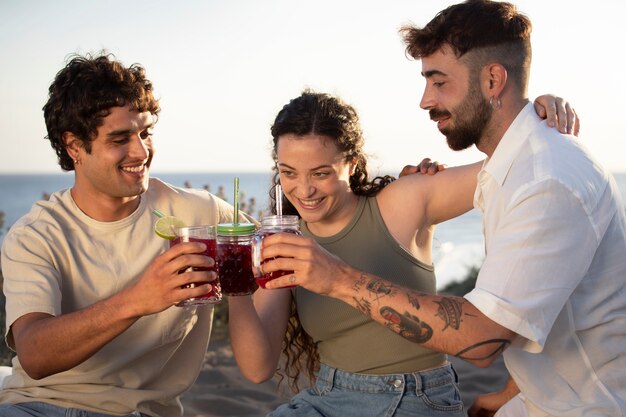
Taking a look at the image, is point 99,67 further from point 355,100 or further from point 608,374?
point 608,374

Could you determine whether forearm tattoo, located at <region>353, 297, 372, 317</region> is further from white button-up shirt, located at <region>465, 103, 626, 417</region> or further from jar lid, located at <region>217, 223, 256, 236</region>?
jar lid, located at <region>217, 223, 256, 236</region>

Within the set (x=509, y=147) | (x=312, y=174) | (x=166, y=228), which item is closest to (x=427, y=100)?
(x=509, y=147)

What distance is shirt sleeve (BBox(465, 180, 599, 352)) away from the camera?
2.46 m

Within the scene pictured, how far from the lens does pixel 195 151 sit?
1651 inches

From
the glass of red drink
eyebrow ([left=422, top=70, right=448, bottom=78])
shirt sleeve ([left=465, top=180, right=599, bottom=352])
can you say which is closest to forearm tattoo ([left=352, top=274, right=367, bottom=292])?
shirt sleeve ([left=465, top=180, right=599, bottom=352])

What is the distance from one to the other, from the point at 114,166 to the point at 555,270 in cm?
207

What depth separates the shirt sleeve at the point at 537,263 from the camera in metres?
2.46

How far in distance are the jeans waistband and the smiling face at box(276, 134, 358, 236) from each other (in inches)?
28.9

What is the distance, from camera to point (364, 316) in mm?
3424

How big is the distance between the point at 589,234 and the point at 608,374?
572 millimetres

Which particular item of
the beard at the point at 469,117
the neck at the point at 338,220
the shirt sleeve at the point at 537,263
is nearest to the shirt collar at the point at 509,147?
the beard at the point at 469,117

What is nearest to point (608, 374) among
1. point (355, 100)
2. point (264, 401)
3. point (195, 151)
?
point (355, 100)

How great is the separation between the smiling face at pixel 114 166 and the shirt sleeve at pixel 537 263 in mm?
1766

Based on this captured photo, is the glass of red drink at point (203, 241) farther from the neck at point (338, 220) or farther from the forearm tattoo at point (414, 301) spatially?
the neck at point (338, 220)
